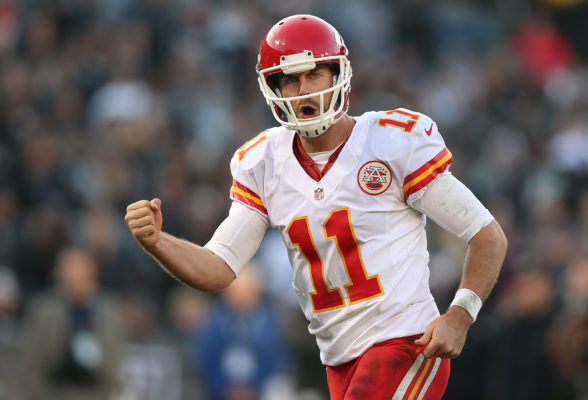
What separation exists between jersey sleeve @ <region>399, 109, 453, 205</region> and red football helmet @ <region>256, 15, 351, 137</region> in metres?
0.33

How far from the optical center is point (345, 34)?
44.9ft

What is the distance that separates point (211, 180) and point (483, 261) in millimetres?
6788

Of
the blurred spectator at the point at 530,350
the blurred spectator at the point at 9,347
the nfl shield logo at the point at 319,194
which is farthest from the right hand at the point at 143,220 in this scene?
the blurred spectator at the point at 9,347

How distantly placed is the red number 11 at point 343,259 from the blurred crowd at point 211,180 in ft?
14.3

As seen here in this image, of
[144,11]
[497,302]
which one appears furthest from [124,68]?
[497,302]

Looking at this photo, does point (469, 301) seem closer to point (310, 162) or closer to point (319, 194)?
point (319, 194)

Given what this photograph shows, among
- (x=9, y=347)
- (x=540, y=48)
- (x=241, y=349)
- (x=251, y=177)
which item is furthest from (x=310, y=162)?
(x=540, y=48)

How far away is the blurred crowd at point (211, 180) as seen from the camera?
28.6ft

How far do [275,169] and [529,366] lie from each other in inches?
187

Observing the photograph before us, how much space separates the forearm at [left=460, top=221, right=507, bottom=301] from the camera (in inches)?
171

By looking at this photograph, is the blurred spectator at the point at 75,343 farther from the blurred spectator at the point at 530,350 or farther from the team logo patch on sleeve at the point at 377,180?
the team logo patch on sleeve at the point at 377,180

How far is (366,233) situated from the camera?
14.4 ft

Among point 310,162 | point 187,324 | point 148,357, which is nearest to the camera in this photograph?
point 310,162

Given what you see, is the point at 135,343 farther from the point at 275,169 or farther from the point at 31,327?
the point at 275,169
